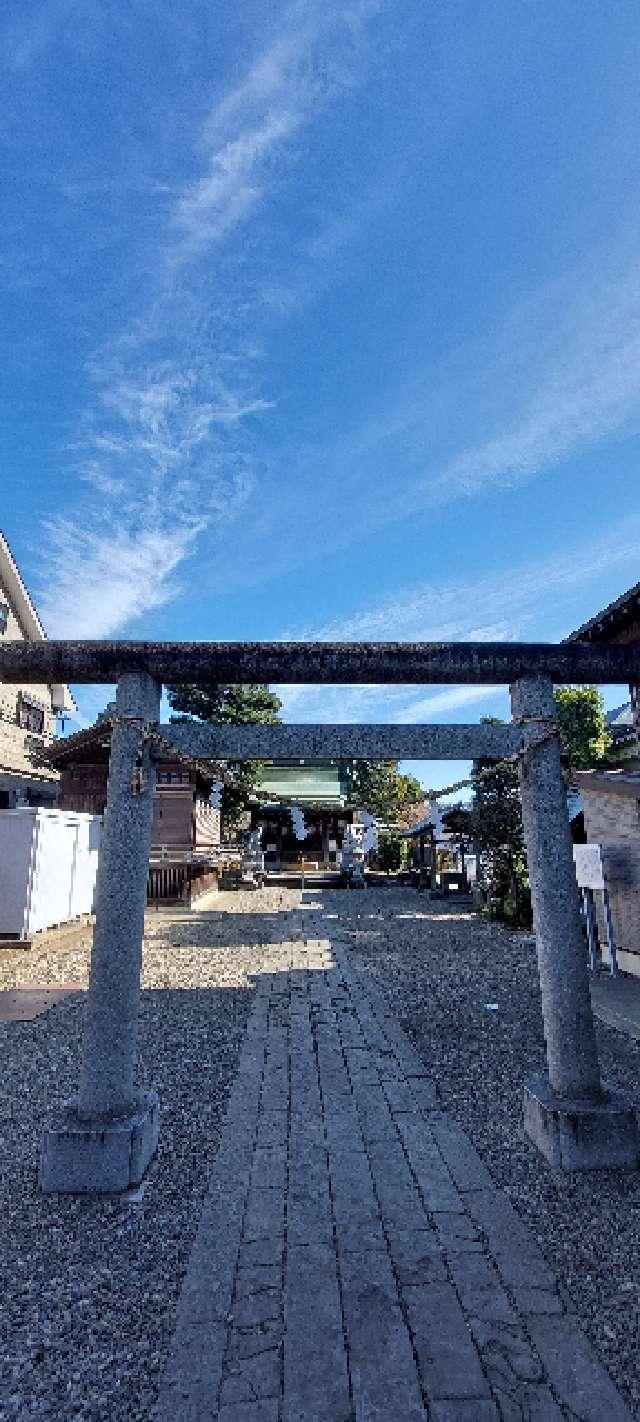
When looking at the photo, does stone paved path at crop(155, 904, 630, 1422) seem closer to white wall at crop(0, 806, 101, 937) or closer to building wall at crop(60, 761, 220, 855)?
white wall at crop(0, 806, 101, 937)

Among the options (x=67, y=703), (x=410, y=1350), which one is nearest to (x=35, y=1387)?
(x=410, y=1350)

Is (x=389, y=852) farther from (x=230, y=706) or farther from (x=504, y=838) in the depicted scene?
(x=504, y=838)

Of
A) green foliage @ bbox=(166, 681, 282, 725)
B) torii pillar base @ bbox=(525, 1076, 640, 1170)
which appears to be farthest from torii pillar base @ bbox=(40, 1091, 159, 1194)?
green foliage @ bbox=(166, 681, 282, 725)

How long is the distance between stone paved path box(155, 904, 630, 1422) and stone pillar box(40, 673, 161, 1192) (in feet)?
2.26

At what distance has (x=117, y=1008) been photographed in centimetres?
422

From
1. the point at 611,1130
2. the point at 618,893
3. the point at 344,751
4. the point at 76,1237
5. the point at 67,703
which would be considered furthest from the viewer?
the point at 67,703

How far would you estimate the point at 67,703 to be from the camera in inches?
1016

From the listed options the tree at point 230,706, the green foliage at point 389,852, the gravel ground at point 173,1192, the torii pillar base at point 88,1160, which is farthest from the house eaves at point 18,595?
the green foliage at point 389,852

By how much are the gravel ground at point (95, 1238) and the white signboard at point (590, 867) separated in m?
6.31

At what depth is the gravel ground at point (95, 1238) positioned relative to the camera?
2570mm

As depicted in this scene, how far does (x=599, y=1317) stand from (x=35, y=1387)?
8.26 feet

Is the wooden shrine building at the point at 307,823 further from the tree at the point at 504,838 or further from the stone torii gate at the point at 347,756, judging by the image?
the stone torii gate at the point at 347,756

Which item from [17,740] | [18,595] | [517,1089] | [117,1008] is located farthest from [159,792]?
[117,1008]

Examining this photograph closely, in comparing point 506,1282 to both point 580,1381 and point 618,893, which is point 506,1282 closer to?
point 580,1381
